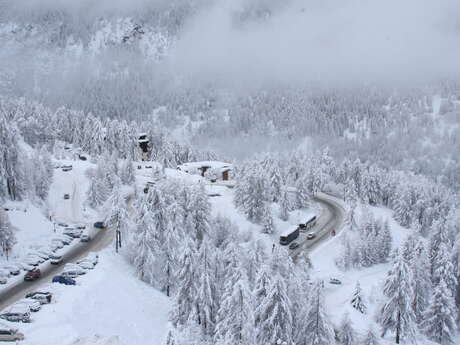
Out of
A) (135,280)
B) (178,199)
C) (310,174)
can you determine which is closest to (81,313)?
(135,280)

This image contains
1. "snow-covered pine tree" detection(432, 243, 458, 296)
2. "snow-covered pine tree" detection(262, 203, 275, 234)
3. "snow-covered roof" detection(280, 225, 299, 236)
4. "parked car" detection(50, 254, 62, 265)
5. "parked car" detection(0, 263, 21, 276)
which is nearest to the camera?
"parked car" detection(0, 263, 21, 276)

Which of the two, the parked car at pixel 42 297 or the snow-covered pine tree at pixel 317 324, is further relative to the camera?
the parked car at pixel 42 297

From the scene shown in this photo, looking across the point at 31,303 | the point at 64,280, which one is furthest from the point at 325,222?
the point at 31,303

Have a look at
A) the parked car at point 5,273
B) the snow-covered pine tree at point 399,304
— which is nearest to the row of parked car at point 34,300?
the parked car at point 5,273

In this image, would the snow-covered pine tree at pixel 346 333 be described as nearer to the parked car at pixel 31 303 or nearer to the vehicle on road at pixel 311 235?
the parked car at pixel 31 303

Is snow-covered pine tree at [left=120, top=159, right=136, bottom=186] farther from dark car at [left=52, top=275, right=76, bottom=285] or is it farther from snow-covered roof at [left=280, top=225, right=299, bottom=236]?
dark car at [left=52, top=275, right=76, bottom=285]

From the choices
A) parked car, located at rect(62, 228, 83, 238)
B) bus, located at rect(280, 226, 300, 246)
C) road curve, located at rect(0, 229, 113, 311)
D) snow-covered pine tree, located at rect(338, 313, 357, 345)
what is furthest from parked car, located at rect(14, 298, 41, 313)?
bus, located at rect(280, 226, 300, 246)
